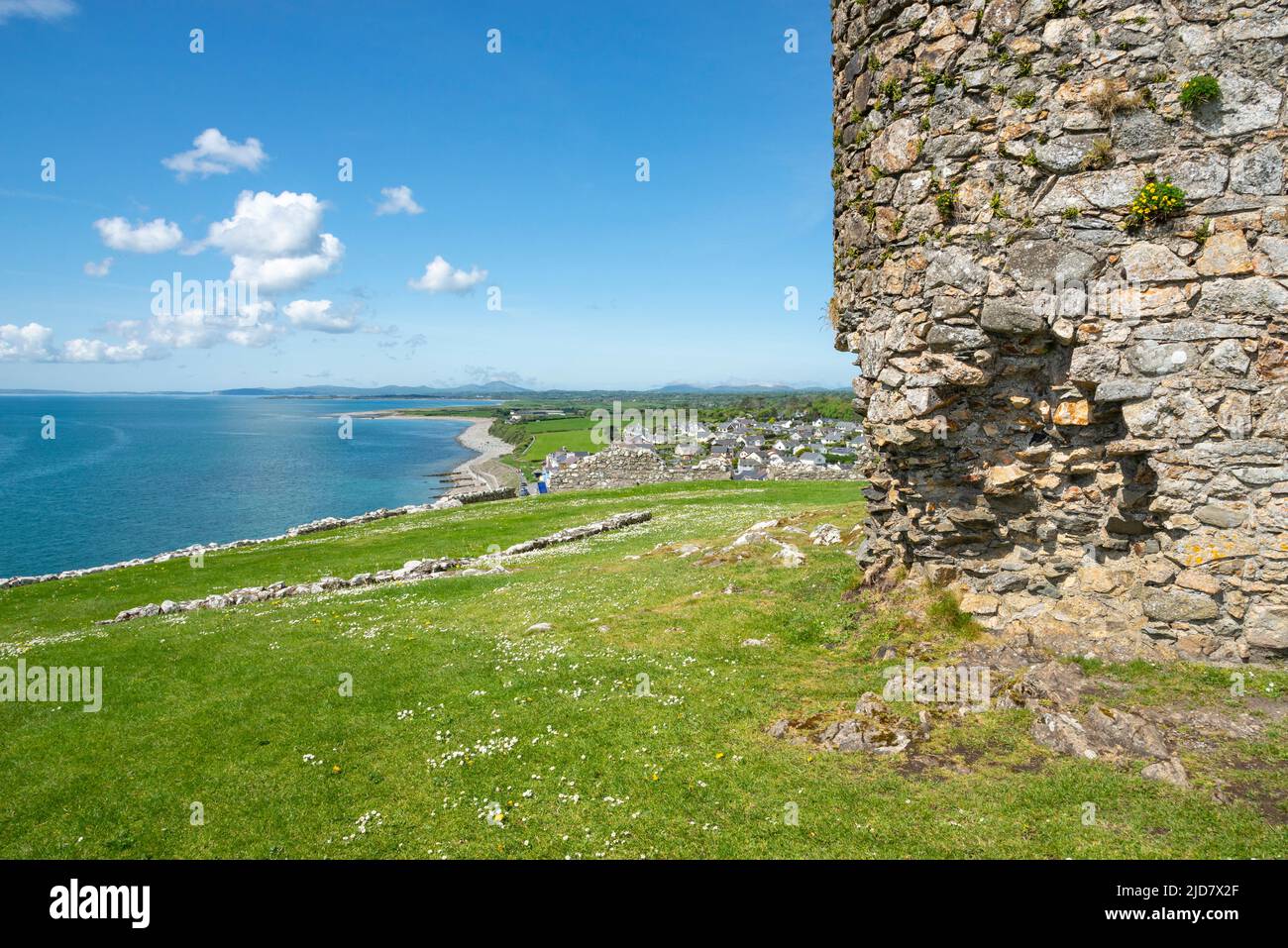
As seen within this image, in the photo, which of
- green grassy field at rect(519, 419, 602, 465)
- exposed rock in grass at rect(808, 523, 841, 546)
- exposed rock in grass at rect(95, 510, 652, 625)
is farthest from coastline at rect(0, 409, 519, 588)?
exposed rock in grass at rect(808, 523, 841, 546)

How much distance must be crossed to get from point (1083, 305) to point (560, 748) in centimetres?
1239

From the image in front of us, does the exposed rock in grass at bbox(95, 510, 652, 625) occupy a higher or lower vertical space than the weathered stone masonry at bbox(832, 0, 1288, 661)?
lower

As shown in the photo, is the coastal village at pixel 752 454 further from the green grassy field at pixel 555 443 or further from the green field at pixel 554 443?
the green grassy field at pixel 555 443

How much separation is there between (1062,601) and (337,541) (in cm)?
3615

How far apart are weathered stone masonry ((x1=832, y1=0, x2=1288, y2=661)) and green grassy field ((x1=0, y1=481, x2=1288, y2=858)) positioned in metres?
2.03

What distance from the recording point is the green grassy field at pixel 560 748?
8609mm

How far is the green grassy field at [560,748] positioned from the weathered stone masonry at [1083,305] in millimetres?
2028

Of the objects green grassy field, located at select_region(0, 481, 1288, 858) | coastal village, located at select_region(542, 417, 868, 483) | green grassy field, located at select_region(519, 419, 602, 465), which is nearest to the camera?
green grassy field, located at select_region(0, 481, 1288, 858)

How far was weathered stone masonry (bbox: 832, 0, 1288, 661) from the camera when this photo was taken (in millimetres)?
10727

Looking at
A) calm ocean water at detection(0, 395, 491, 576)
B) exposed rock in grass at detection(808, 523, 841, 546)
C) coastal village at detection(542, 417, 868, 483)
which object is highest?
coastal village at detection(542, 417, 868, 483)

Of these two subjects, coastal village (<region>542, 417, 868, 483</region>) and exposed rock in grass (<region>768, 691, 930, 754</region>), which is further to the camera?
coastal village (<region>542, 417, 868, 483</region>)

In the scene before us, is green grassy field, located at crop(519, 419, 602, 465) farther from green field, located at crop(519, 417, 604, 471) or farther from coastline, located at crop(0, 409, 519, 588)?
coastline, located at crop(0, 409, 519, 588)

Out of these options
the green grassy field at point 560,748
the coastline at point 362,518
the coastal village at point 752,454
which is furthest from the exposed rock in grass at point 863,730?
the coastline at point 362,518
